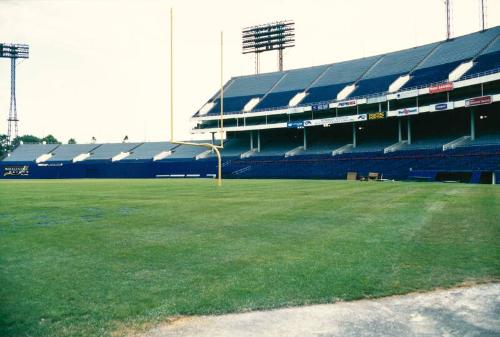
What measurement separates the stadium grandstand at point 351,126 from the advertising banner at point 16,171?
165mm

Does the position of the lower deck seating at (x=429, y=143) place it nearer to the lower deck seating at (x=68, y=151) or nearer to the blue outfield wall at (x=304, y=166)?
the blue outfield wall at (x=304, y=166)

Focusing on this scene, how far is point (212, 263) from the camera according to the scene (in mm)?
5098

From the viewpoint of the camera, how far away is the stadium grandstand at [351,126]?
112ft

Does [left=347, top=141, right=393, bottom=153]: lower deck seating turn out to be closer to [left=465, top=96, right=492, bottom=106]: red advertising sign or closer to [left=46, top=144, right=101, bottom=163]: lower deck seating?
[left=465, top=96, right=492, bottom=106]: red advertising sign

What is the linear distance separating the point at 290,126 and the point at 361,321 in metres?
43.8

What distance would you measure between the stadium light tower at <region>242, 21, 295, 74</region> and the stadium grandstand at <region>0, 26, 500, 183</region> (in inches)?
186

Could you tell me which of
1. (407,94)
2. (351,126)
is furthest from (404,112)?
(351,126)

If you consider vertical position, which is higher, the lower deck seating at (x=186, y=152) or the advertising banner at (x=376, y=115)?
the advertising banner at (x=376, y=115)

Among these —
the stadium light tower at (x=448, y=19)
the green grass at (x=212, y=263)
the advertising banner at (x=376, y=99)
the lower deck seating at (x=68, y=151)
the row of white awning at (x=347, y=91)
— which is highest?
the stadium light tower at (x=448, y=19)

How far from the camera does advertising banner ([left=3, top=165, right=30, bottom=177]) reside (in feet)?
195

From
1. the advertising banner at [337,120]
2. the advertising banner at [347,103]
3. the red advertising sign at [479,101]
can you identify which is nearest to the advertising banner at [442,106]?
the red advertising sign at [479,101]

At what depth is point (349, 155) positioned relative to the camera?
3947cm

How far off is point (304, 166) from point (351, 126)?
397 inches

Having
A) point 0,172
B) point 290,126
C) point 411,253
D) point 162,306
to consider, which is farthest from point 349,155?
point 0,172
